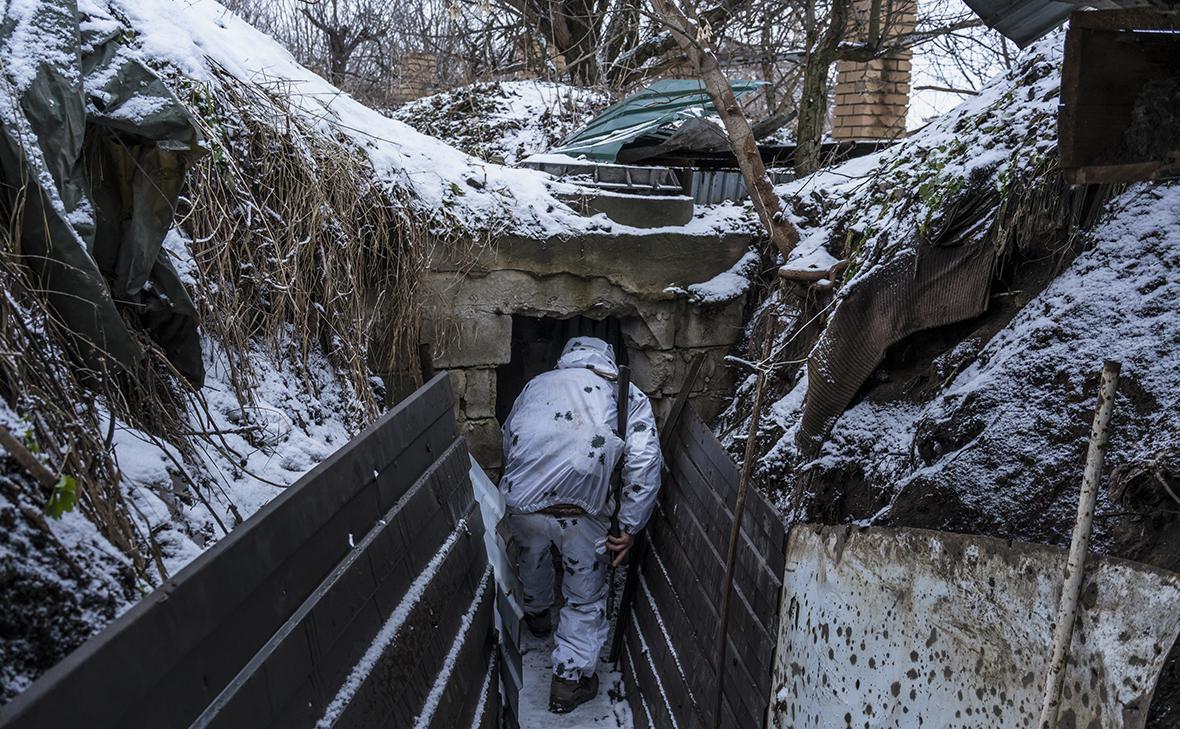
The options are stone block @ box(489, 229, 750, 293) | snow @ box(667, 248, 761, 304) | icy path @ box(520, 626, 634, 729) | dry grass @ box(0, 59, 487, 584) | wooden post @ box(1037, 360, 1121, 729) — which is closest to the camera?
wooden post @ box(1037, 360, 1121, 729)

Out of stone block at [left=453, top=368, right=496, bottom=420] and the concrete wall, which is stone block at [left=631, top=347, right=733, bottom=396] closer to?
the concrete wall

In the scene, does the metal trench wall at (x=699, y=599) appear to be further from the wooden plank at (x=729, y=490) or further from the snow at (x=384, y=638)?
the snow at (x=384, y=638)

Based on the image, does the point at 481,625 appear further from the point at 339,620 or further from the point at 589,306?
the point at 589,306

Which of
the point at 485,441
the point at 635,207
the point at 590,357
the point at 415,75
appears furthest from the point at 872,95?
the point at 415,75

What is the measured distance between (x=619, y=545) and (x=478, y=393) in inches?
51.2

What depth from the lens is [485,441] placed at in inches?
215

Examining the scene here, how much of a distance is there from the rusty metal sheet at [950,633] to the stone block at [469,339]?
2862 mm

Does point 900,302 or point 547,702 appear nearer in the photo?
point 900,302

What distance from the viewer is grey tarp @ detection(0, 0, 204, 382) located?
230 centimetres

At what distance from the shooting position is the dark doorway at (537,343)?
643 centimetres

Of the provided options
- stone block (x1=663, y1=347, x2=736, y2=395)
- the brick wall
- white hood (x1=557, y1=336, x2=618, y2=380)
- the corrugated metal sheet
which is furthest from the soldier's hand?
the brick wall

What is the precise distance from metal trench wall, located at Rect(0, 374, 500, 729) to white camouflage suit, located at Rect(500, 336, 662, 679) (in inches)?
50.5

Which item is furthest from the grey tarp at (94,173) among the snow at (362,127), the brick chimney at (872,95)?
the brick chimney at (872,95)

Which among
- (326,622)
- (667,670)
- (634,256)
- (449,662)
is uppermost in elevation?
(634,256)
